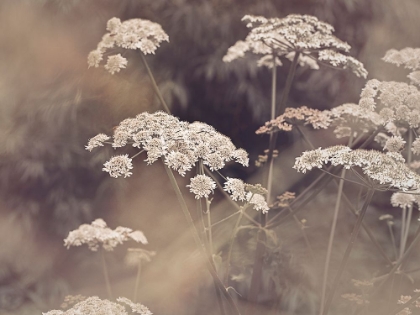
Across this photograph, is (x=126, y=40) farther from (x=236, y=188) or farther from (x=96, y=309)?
(x=96, y=309)

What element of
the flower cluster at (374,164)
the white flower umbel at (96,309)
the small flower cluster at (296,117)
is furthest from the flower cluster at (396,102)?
the white flower umbel at (96,309)

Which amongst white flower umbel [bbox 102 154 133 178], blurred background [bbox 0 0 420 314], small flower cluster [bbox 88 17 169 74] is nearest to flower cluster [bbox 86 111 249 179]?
white flower umbel [bbox 102 154 133 178]

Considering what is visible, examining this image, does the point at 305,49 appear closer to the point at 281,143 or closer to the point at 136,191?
the point at 281,143

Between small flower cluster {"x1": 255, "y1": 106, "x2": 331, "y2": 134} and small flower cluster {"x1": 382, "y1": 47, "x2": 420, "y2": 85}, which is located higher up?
small flower cluster {"x1": 382, "y1": 47, "x2": 420, "y2": 85}

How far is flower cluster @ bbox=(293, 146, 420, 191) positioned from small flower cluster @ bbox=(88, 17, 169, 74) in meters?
0.71

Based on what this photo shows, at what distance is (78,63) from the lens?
2617 mm

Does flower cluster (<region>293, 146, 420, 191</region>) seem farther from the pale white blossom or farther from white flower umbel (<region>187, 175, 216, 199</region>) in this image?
the pale white blossom

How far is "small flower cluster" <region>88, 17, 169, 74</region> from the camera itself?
1729 mm

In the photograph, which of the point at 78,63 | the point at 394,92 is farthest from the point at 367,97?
the point at 78,63

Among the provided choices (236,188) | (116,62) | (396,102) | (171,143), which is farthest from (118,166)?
(396,102)

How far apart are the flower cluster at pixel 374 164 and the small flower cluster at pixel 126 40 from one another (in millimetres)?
711

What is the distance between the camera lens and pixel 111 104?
253cm

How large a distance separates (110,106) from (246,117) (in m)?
0.67

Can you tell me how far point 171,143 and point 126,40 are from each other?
24.5 inches
